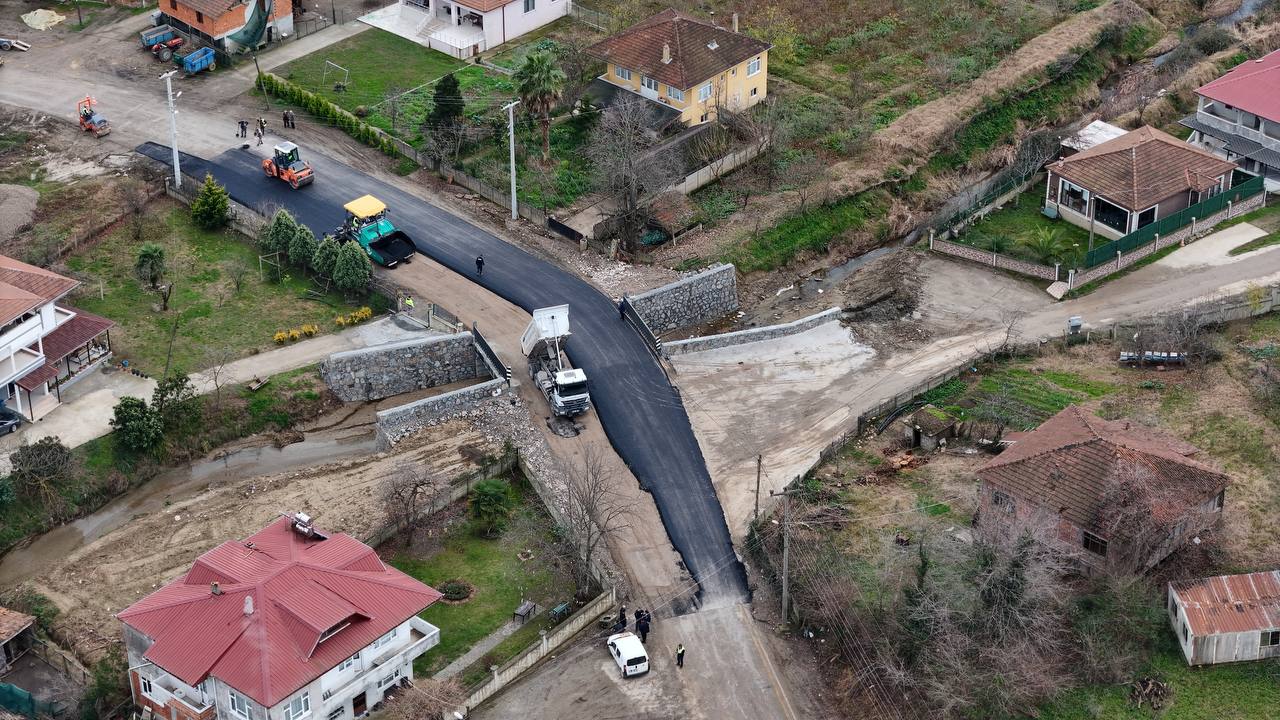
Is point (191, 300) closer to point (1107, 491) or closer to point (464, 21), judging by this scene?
point (464, 21)

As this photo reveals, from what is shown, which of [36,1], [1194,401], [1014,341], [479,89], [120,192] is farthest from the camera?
[36,1]

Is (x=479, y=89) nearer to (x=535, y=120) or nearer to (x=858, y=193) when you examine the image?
(x=535, y=120)

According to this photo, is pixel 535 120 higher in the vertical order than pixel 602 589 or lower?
higher

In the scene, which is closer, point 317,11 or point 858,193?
point 858,193

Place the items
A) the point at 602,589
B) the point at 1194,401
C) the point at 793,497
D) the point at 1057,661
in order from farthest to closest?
1. the point at 1194,401
2. the point at 793,497
3. the point at 602,589
4. the point at 1057,661

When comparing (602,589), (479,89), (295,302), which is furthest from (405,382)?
(479,89)

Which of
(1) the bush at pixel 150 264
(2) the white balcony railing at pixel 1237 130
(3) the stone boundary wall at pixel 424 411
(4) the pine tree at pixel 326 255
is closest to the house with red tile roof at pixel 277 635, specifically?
(3) the stone boundary wall at pixel 424 411

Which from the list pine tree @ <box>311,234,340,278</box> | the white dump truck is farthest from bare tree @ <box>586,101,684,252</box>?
pine tree @ <box>311,234,340,278</box>
